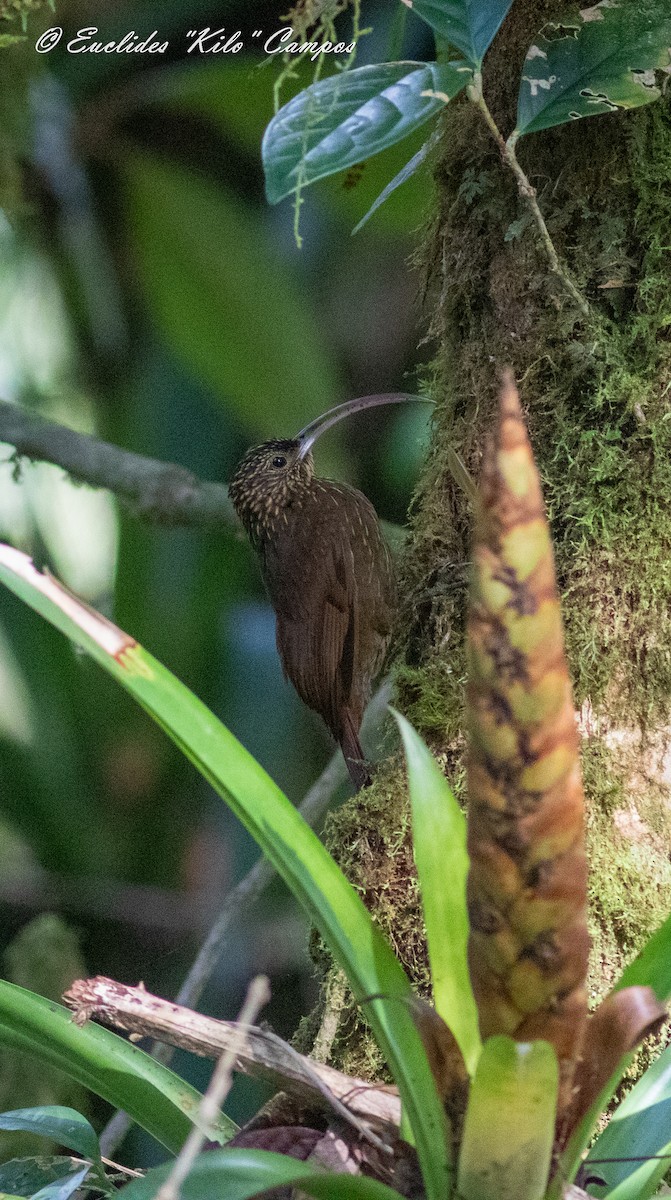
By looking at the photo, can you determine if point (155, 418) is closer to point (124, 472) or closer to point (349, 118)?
point (124, 472)

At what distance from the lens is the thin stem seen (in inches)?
42.6

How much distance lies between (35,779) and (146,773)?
0.29 m

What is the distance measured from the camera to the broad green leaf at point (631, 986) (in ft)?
2.24

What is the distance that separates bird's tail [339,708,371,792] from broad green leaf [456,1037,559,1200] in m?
1.17

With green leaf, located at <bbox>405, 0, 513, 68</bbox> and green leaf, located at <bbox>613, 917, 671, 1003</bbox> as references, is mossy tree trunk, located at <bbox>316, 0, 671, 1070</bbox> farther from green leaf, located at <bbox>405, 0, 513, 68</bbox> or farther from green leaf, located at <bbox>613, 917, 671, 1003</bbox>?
green leaf, located at <bbox>613, 917, 671, 1003</bbox>

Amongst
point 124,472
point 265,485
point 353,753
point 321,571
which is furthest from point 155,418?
point 353,753

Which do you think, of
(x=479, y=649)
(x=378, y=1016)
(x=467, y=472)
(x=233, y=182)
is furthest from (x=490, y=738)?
(x=233, y=182)

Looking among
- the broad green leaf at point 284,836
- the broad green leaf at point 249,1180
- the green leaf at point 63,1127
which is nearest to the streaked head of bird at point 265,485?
the green leaf at point 63,1127

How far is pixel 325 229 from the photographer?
272 centimetres

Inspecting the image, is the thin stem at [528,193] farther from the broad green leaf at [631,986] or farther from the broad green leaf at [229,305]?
the broad green leaf at [229,305]

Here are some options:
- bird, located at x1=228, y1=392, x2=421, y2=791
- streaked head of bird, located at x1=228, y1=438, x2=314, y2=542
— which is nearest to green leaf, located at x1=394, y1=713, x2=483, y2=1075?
bird, located at x1=228, y1=392, x2=421, y2=791

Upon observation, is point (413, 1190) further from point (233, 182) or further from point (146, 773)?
point (233, 182)

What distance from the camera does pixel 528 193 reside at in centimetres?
114

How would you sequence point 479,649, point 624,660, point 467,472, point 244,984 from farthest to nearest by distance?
point 244,984, point 467,472, point 624,660, point 479,649
